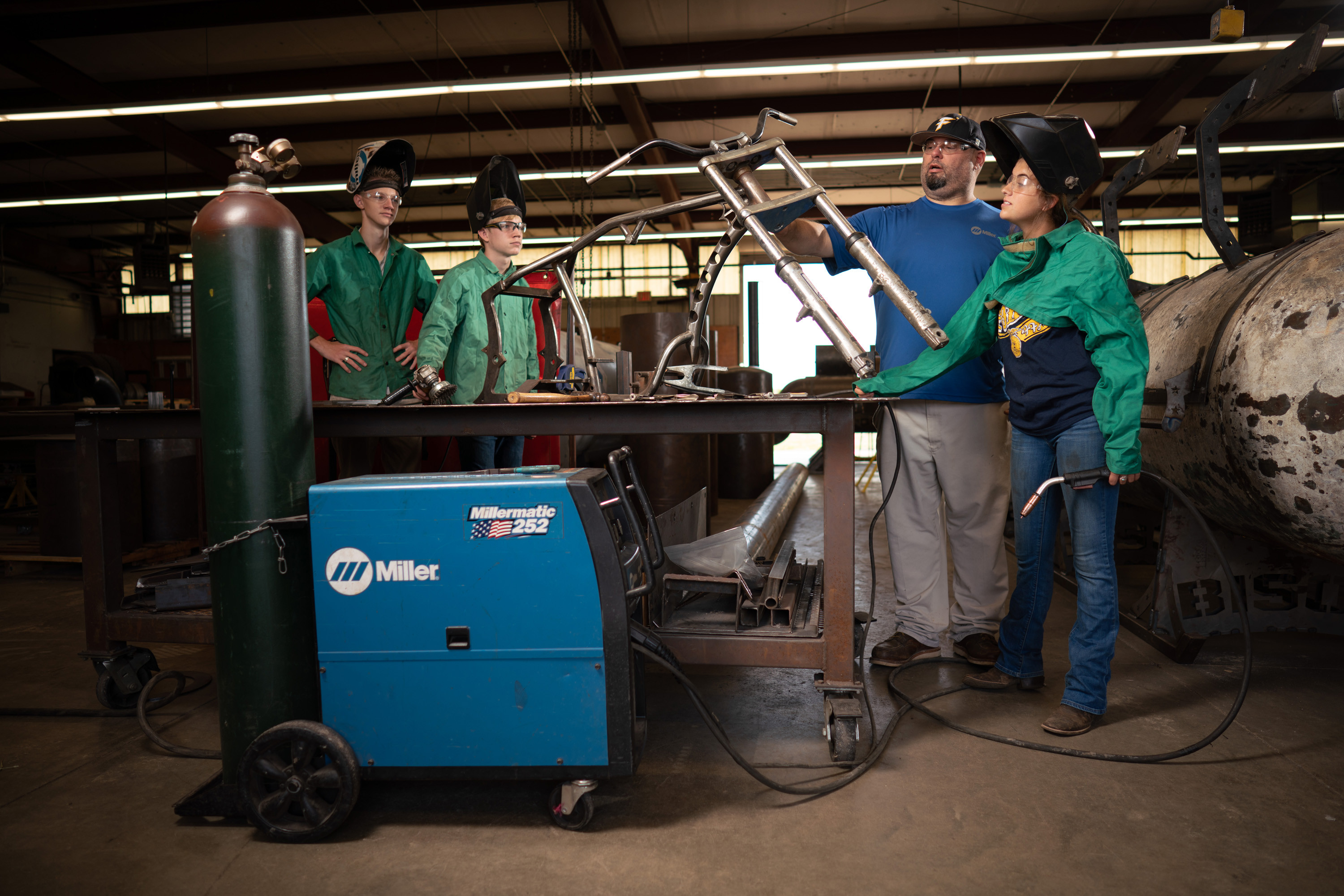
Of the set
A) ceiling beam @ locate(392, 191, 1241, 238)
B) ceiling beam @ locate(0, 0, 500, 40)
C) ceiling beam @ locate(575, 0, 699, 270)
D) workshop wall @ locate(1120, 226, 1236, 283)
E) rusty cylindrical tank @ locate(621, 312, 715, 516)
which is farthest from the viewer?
workshop wall @ locate(1120, 226, 1236, 283)

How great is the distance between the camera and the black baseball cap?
2.29m

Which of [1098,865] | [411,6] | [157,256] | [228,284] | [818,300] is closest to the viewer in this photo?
[1098,865]

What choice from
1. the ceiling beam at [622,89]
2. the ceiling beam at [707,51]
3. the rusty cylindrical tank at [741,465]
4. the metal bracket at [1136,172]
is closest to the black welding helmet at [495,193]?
the metal bracket at [1136,172]

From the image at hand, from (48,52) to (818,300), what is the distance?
8816 millimetres

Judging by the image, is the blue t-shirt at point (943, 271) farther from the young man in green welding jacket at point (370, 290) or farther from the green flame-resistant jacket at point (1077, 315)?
A: the young man in green welding jacket at point (370, 290)

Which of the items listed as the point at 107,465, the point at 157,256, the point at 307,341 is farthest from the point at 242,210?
the point at 157,256

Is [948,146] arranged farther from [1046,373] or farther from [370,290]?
[370,290]

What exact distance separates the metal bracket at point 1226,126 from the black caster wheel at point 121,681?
10.9 ft

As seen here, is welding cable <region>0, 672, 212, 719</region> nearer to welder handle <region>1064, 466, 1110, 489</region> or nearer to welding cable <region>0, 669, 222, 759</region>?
welding cable <region>0, 669, 222, 759</region>

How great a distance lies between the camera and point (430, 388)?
79.4 inches

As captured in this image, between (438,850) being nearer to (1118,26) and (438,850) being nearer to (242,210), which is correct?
(242,210)

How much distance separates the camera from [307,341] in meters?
1.63

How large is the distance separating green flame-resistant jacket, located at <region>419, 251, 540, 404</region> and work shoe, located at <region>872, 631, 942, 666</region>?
1.48 m

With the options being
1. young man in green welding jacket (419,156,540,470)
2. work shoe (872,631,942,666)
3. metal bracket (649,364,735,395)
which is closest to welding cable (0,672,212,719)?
young man in green welding jacket (419,156,540,470)
